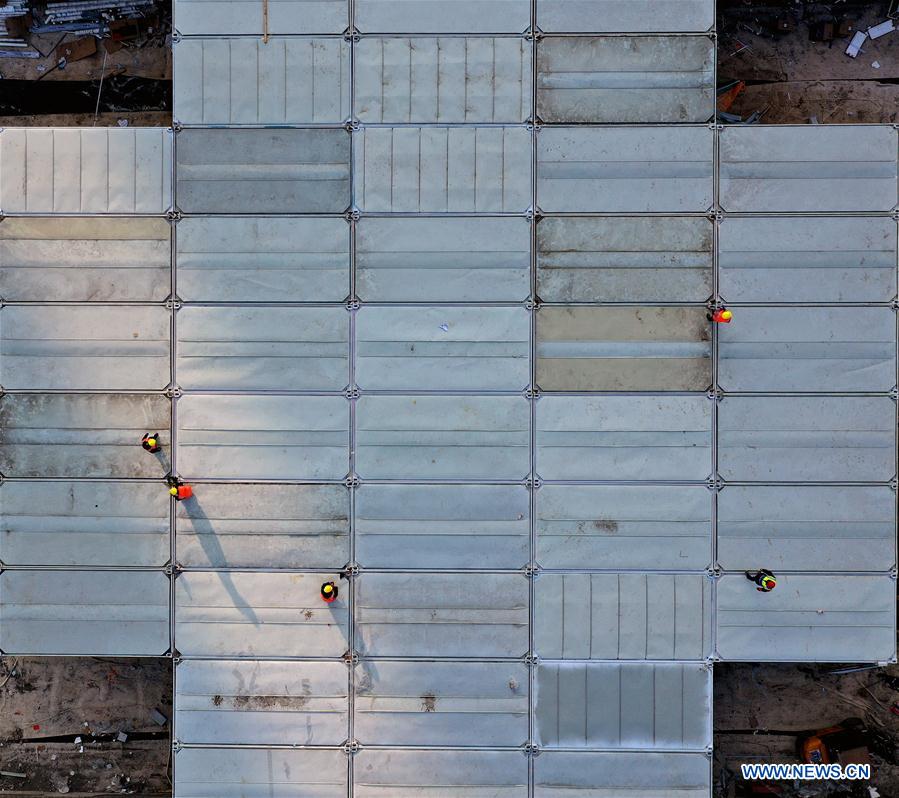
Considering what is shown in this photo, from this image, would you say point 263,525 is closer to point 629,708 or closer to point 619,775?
point 629,708

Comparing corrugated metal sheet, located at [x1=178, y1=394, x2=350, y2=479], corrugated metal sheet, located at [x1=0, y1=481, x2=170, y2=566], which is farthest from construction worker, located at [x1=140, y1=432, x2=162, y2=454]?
corrugated metal sheet, located at [x1=0, y1=481, x2=170, y2=566]

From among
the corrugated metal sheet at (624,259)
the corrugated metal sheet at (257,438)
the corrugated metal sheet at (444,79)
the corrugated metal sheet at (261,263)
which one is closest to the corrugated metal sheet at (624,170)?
the corrugated metal sheet at (624,259)

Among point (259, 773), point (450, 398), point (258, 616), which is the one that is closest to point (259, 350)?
point (450, 398)

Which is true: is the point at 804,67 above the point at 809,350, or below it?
above

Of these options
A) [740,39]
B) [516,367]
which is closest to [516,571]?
[516,367]

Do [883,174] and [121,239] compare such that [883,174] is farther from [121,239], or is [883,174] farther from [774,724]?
[121,239]

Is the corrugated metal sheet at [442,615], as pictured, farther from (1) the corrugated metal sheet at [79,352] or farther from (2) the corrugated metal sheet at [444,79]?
(2) the corrugated metal sheet at [444,79]
